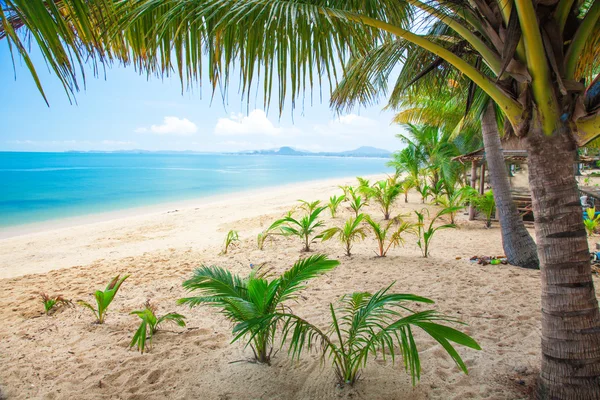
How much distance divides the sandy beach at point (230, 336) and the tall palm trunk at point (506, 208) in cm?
25

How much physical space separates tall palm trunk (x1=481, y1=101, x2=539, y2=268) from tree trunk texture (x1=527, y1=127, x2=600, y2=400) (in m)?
3.04

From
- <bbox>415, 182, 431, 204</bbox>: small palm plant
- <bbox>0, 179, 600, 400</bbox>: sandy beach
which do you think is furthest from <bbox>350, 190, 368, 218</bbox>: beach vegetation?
<bbox>415, 182, 431, 204</bbox>: small palm plant

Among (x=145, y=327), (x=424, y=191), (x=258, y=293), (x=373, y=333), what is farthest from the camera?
(x=424, y=191)

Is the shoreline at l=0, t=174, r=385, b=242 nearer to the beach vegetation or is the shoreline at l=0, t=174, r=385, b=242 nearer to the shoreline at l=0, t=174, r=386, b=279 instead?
the shoreline at l=0, t=174, r=386, b=279

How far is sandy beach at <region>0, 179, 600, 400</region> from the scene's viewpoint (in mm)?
2166

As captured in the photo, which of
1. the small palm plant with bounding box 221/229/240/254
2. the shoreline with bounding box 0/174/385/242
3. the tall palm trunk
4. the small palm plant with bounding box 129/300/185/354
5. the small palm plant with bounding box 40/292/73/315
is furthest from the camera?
the shoreline with bounding box 0/174/385/242

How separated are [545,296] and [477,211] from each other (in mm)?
7490

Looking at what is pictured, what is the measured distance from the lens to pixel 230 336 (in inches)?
114

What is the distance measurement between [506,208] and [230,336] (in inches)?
155

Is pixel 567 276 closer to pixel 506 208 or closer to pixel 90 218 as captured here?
pixel 506 208

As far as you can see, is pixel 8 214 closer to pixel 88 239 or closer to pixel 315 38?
pixel 88 239

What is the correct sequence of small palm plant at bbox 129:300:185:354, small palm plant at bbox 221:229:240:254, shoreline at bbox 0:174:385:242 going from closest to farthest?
small palm plant at bbox 129:300:185:354
small palm plant at bbox 221:229:240:254
shoreline at bbox 0:174:385:242

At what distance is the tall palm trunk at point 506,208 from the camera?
175 inches

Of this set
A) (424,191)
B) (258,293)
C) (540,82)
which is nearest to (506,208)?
(540,82)
